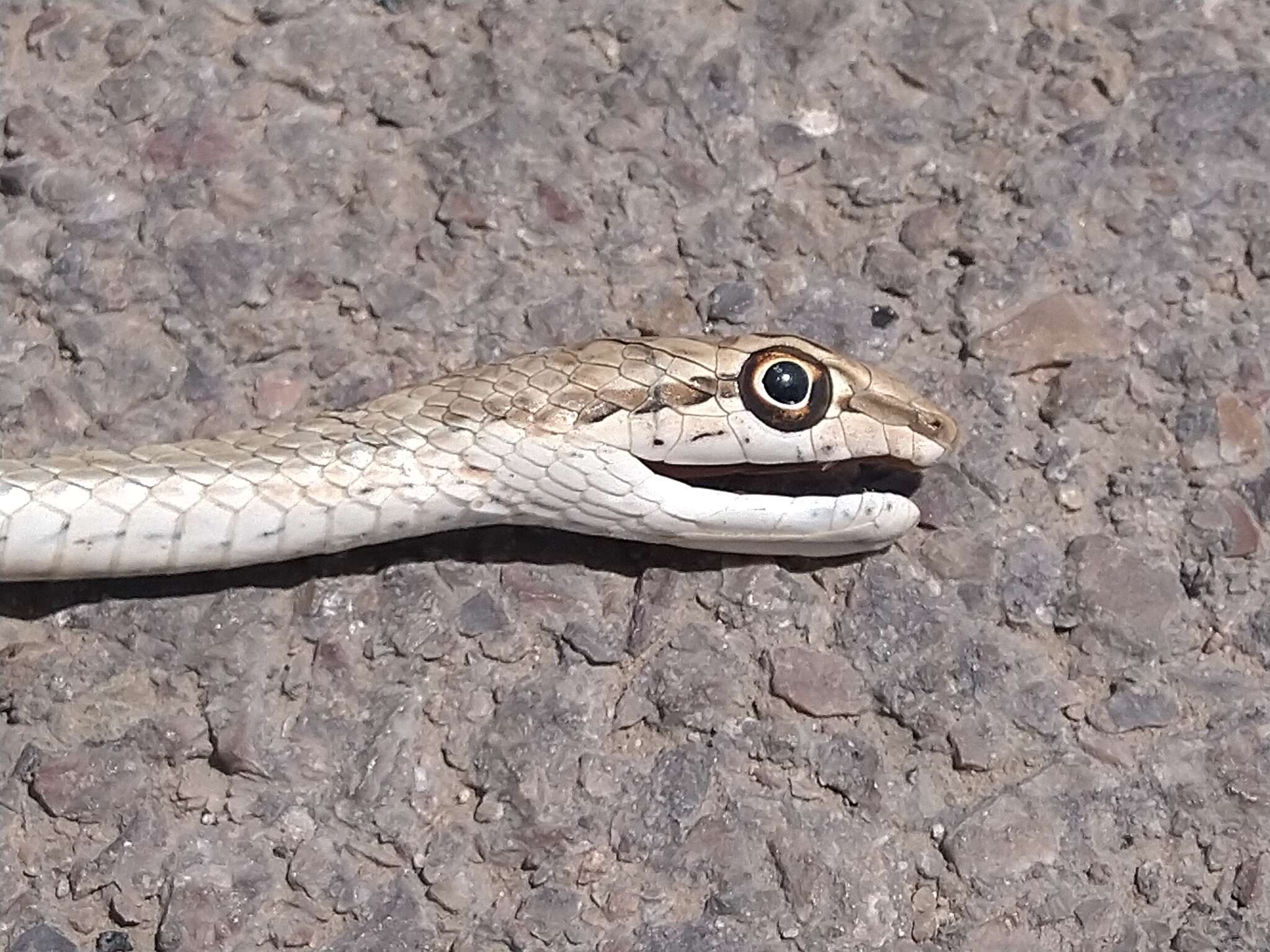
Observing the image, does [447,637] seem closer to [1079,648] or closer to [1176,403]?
[1079,648]

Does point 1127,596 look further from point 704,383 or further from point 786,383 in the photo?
point 704,383

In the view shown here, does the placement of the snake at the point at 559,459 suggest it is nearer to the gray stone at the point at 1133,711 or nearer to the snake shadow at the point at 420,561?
the snake shadow at the point at 420,561

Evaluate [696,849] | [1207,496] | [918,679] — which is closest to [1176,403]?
[1207,496]

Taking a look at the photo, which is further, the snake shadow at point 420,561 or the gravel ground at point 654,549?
the snake shadow at point 420,561

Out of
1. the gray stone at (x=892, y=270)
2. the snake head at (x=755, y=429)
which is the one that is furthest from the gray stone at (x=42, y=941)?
the gray stone at (x=892, y=270)

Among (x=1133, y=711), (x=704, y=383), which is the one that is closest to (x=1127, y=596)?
(x=1133, y=711)

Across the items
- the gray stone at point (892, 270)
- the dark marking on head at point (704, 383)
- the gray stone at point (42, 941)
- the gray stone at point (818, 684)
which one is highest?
the gray stone at point (892, 270)

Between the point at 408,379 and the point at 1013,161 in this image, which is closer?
the point at 408,379
